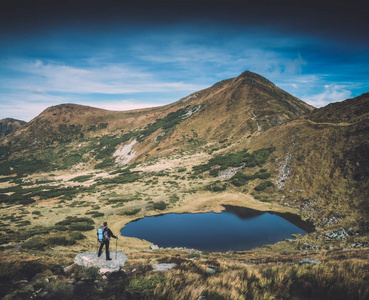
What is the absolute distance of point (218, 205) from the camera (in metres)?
42.2

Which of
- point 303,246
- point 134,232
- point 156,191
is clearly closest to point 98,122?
point 156,191

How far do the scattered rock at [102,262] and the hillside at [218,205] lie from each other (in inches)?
23.0

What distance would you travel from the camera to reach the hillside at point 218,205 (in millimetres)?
8867

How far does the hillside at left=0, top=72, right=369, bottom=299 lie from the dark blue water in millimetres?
1994

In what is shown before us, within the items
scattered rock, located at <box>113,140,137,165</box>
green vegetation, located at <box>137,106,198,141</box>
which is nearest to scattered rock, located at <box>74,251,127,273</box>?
scattered rock, located at <box>113,140,137,165</box>

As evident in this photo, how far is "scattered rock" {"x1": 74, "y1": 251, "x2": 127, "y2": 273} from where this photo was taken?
38.8 feet

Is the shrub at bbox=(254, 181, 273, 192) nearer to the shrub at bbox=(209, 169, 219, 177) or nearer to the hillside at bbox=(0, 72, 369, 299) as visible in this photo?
the hillside at bbox=(0, 72, 369, 299)

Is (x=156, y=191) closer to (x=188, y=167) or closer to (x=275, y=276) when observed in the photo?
(x=188, y=167)

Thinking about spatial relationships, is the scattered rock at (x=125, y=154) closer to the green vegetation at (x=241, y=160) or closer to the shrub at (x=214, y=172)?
the green vegetation at (x=241, y=160)

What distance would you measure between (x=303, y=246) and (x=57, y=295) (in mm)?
27243

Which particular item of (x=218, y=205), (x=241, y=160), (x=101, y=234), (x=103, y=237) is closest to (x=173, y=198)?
(x=218, y=205)

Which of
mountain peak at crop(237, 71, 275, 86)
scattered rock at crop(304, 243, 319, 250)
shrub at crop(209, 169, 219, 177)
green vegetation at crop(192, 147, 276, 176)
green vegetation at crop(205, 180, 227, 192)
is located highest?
mountain peak at crop(237, 71, 275, 86)

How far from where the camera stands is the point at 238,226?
3312 cm

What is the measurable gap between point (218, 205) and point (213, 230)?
1076 centimetres
